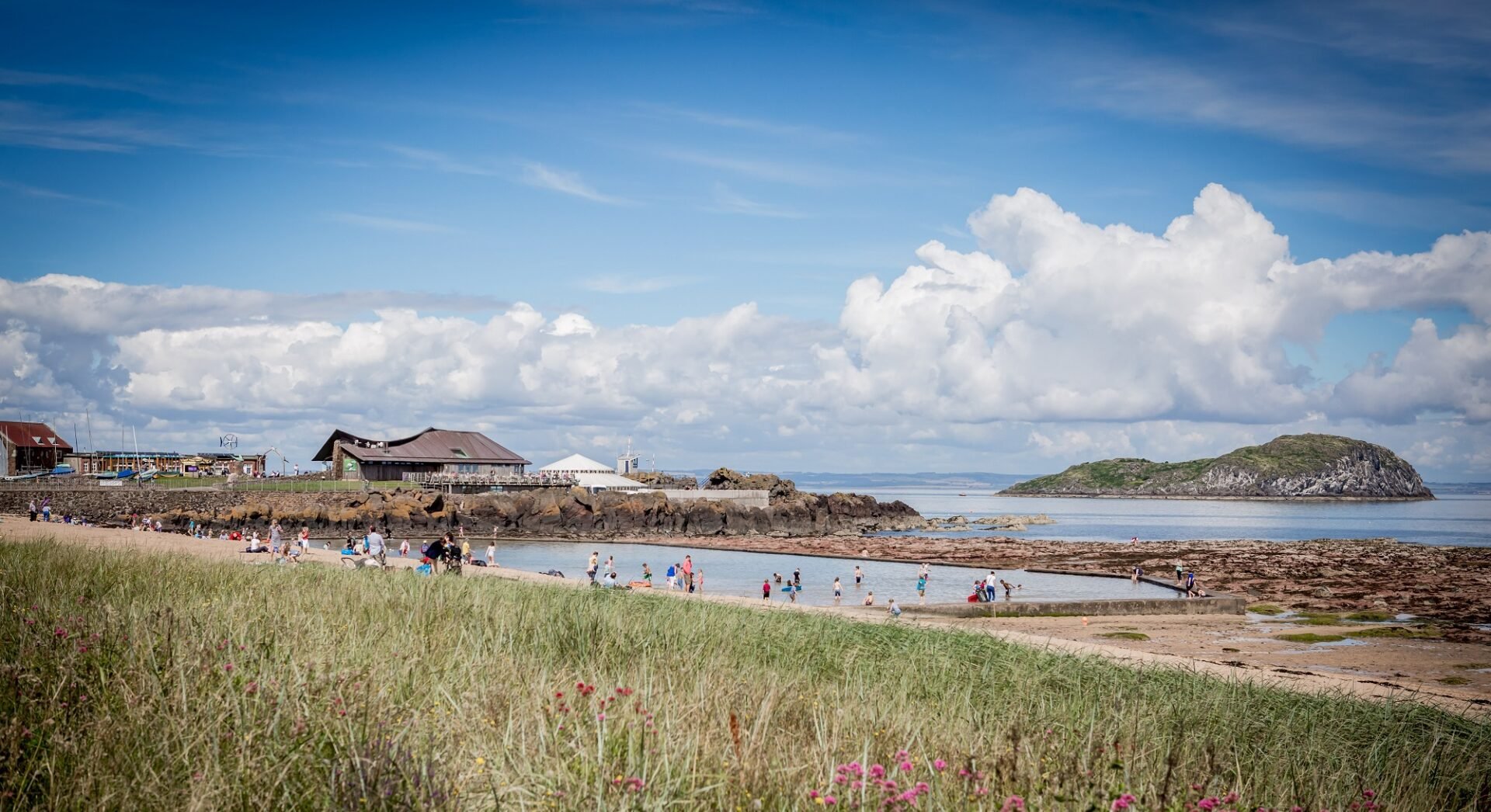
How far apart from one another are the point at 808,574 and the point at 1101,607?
16177 mm

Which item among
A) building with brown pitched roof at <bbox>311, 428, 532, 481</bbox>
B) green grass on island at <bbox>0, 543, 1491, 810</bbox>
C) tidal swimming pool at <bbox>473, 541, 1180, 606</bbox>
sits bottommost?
tidal swimming pool at <bbox>473, 541, 1180, 606</bbox>

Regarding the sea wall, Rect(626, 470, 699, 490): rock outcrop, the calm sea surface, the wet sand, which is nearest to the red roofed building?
the sea wall

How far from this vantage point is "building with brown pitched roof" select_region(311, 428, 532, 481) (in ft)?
277

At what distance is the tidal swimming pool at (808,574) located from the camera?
3553 cm

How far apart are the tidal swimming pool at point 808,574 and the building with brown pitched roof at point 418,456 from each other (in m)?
31.4

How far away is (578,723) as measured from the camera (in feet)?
16.4

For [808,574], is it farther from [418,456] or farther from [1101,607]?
[418,456]

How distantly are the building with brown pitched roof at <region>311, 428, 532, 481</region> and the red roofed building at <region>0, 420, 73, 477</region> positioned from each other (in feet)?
86.5

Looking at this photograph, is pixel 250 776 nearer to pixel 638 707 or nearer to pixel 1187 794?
pixel 638 707

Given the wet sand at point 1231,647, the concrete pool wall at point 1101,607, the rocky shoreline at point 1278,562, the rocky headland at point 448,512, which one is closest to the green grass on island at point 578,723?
the wet sand at point 1231,647

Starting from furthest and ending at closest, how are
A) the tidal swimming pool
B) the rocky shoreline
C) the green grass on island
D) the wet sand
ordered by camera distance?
1. the tidal swimming pool
2. the rocky shoreline
3. the wet sand
4. the green grass on island

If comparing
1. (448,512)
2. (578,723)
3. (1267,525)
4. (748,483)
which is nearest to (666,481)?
(748,483)

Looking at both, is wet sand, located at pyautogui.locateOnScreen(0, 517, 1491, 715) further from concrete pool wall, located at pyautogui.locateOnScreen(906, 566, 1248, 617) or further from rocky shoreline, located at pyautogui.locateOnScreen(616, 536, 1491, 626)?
rocky shoreline, located at pyautogui.locateOnScreen(616, 536, 1491, 626)

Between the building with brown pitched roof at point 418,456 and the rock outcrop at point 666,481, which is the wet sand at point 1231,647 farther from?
the rock outcrop at point 666,481
